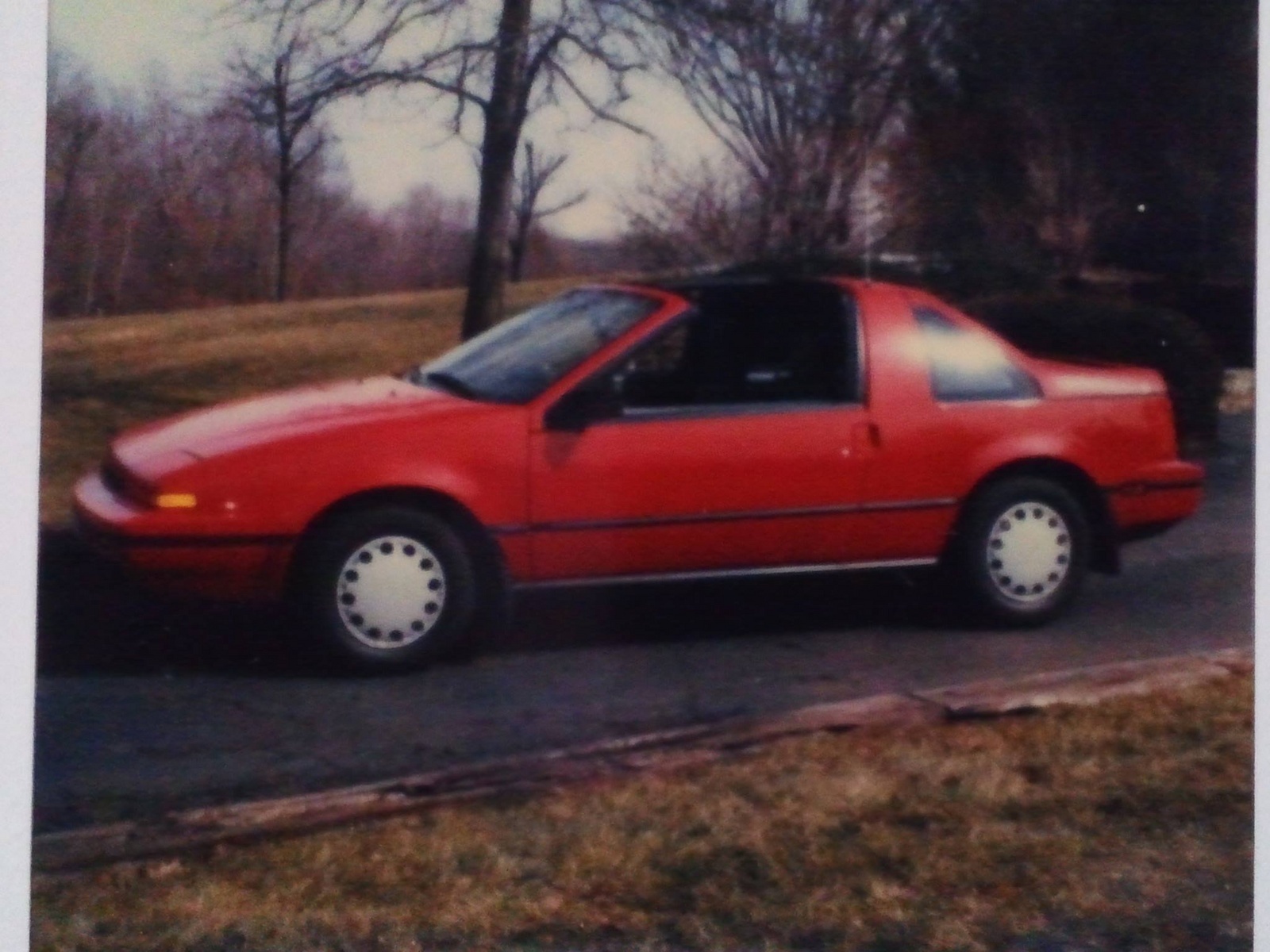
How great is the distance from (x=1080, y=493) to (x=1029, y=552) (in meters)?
0.31

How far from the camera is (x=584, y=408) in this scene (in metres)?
5.33

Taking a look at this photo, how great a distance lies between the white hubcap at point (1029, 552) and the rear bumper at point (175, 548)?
2.45m

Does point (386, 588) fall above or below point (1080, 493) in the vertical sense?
below

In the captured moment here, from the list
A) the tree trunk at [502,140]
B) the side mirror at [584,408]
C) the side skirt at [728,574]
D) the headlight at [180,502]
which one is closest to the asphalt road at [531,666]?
the side skirt at [728,574]

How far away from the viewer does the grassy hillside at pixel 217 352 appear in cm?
482

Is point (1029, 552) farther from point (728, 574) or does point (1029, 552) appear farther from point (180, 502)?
point (180, 502)

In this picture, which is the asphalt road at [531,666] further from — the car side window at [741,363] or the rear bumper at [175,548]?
the car side window at [741,363]

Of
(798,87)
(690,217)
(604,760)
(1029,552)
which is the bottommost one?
(604,760)

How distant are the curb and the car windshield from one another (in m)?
1.31

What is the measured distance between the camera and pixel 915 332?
5.73 m

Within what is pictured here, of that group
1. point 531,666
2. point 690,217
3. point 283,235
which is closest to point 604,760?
point 531,666

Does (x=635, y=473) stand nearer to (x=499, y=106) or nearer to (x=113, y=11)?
(x=499, y=106)

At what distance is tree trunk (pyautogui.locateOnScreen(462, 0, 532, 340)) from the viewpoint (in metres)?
4.85

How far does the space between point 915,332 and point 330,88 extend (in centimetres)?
216
